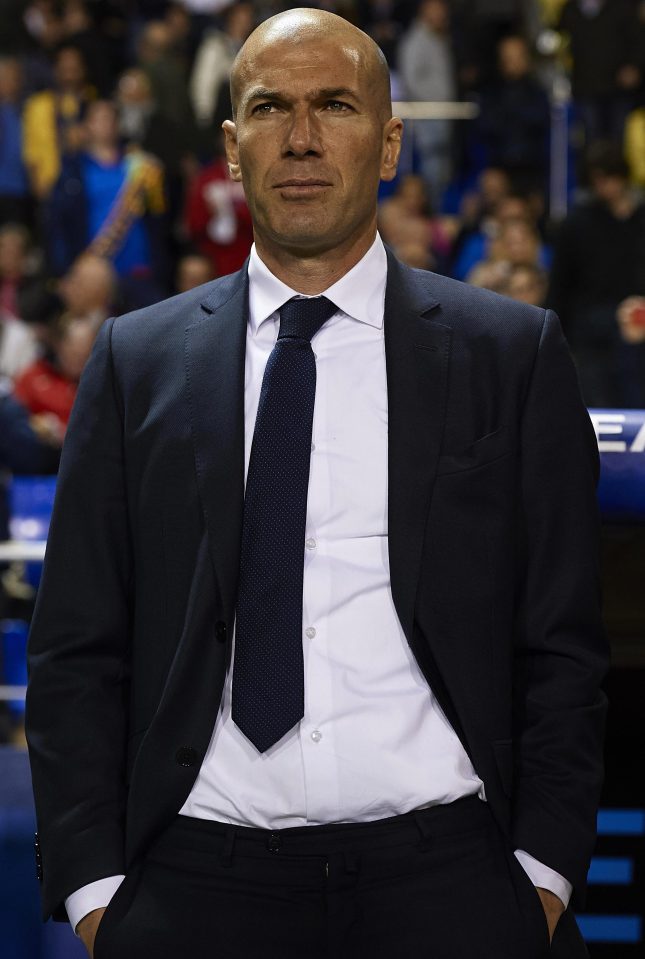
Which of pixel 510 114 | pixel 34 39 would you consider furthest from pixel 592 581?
pixel 34 39

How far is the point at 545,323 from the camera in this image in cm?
203

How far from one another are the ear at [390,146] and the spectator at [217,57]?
7379mm

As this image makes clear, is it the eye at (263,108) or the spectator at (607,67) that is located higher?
the eye at (263,108)

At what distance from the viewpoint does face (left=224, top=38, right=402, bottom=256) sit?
1979mm

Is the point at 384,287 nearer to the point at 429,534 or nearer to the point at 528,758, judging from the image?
the point at 429,534

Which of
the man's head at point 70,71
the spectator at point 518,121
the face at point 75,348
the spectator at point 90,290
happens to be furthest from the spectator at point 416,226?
the man's head at point 70,71

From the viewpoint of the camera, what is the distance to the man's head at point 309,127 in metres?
Answer: 1.98

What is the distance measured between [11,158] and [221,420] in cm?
736

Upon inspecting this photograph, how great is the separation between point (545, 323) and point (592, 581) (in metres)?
0.35

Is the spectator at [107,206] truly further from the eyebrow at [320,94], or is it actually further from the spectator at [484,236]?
the eyebrow at [320,94]

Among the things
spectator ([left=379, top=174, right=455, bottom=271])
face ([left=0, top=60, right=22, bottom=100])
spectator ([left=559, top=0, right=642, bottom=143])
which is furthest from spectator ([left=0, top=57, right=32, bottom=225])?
spectator ([left=559, top=0, right=642, bottom=143])

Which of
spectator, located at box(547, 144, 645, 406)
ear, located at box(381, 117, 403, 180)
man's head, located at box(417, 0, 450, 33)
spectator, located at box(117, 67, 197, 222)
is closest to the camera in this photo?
ear, located at box(381, 117, 403, 180)

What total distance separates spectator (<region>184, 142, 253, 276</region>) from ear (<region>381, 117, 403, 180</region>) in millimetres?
5847

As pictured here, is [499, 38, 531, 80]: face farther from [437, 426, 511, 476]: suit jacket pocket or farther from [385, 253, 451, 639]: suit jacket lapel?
[437, 426, 511, 476]: suit jacket pocket
